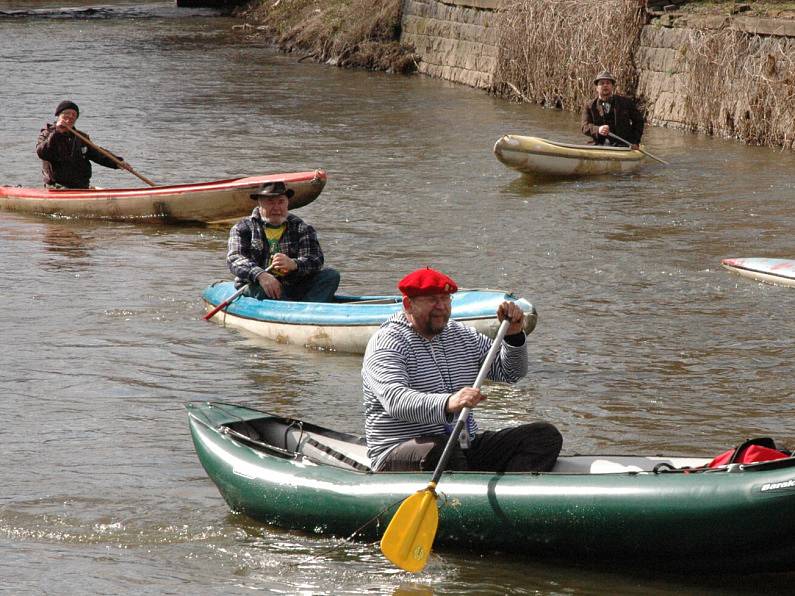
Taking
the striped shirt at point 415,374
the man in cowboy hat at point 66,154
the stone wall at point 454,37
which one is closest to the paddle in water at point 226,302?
the striped shirt at point 415,374

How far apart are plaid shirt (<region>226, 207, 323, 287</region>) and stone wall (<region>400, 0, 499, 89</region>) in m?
16.3

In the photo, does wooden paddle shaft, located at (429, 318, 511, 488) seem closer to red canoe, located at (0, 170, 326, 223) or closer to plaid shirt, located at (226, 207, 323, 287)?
plaid shirt, located at (226, 207, 323, 287)

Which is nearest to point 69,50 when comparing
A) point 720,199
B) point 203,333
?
point 720,199

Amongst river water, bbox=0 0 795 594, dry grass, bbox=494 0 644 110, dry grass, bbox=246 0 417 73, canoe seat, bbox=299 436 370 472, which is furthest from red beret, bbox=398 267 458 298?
dry grass, bbox=246 0 417 73

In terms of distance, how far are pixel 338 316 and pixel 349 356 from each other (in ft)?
0.99

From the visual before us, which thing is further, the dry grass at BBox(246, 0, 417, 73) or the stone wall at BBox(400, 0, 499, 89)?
the dry grass at BBox(246, 0, 417, 73)

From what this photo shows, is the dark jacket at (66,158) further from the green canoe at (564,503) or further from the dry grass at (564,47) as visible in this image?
the dry grass at (564,47)

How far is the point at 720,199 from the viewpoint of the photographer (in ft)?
50.9

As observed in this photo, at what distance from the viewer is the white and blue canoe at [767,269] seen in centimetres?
1141

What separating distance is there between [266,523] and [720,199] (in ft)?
33.2

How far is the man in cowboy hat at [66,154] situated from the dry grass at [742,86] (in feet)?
28.4

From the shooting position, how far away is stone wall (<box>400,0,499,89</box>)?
2605 cm

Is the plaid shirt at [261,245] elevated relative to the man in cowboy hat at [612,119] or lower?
lower

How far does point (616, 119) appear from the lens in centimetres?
1656
